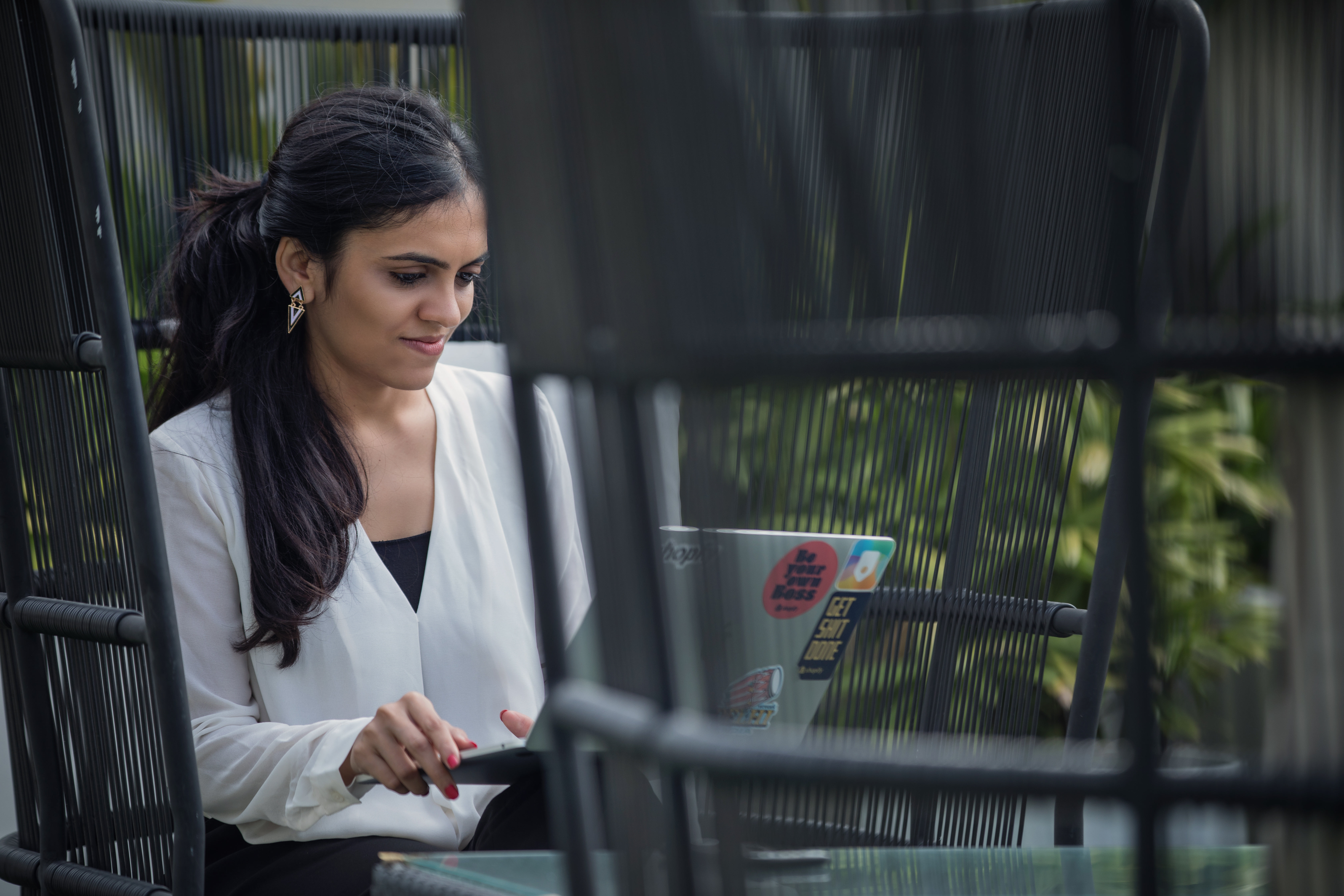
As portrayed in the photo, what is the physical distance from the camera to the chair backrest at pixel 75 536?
1.06 metres

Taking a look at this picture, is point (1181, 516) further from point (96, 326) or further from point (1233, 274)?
point (96, 326)

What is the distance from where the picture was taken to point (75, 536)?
1.19m

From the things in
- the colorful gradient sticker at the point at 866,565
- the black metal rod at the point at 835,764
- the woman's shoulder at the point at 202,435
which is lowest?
the colorful gradient sticker at the point at 866,565

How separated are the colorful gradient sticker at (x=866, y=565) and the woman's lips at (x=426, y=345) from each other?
0.79 metres

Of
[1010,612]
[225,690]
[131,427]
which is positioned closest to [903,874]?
[1010,612]

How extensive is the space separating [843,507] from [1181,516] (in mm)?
398

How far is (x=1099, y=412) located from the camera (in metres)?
2.99

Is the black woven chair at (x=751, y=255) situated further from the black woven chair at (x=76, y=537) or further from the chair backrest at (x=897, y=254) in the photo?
the black woven chair at (x=76, y=537)

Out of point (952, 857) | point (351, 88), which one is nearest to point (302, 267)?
point (351, 88)

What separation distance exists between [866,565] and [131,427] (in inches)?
26.1

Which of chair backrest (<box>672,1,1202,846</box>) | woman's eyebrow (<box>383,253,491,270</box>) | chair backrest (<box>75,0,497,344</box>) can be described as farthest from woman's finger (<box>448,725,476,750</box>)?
chair backrest (<box>75,0,497,344</box>)

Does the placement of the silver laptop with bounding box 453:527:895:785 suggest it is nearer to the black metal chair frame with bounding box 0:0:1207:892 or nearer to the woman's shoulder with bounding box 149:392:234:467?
the black metal chair frame with bounding box 0:0:1207:892

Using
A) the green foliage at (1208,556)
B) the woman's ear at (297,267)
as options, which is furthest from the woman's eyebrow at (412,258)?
the green foliage at (1208,556)

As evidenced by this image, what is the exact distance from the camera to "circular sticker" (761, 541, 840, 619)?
1.92ft
